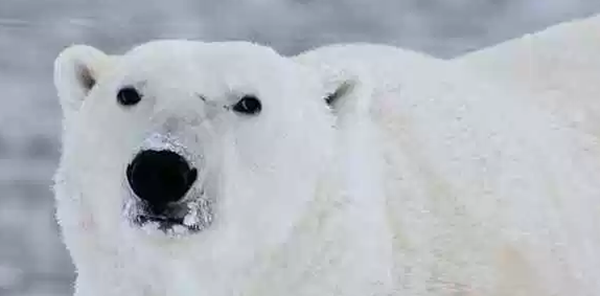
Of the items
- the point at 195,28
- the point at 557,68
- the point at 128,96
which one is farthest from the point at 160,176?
the point at 195,28

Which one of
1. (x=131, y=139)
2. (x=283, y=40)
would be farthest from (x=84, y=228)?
(x=283, y=40)

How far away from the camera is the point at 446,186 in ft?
4.87

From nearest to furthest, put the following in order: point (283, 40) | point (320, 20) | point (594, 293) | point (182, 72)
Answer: point (182, 72) < point (594, 293) < point (283, 40) < point (320, 20)

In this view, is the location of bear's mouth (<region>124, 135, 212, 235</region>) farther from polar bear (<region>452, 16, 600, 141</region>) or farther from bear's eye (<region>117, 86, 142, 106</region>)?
polar bear (<region>452, 16, 600, 141</region>)

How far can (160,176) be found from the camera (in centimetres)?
114

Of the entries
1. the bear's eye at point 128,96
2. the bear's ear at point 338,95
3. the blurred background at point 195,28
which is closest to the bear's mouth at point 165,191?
the bear's eye at point 128,96

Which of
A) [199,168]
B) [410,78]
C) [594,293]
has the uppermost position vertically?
[410,78]

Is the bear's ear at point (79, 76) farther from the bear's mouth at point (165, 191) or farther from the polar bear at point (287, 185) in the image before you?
the bear's mouth at point (165, 191)

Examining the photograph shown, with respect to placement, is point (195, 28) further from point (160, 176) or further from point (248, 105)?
point (160, 176)

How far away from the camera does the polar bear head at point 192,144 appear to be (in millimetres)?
1186

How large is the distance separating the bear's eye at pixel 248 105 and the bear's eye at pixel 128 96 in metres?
0.11

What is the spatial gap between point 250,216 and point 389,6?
5.68 feet

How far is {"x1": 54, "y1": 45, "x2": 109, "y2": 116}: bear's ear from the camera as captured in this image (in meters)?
1.34

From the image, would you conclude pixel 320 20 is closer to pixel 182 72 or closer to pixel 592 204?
pixel 592 204
